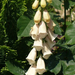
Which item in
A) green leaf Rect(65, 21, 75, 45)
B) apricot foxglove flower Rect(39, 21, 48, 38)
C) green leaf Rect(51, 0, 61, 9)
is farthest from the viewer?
green leaf Rect(51, 0, 61, 9)

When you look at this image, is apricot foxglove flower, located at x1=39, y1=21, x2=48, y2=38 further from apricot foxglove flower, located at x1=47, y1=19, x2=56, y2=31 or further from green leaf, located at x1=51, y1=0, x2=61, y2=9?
green leaf, located at x1=51, y1=0, x2=61, y2=9

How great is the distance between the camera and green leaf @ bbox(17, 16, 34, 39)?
1581 mm

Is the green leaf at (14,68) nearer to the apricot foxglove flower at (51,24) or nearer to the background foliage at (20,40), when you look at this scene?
the background foliage at (20,40)

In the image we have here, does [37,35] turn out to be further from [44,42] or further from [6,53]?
[6,53]

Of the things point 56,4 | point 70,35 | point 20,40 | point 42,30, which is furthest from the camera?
point 20,40

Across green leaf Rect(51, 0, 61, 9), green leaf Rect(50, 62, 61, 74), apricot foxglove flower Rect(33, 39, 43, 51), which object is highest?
green leaf Rect(51, 0, 61, 9)

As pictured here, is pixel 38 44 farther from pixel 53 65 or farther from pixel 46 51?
pixel 53 65

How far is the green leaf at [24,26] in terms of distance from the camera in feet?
5.19

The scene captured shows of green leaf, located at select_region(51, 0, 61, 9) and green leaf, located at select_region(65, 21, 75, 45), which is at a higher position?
green leaf, located at select_region(51, 0, 61, 9)

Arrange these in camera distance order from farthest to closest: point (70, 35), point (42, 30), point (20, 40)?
point (20, 40)
point (70, 35)
point (42, 30)

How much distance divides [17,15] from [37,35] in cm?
61

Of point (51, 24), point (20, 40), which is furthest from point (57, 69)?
point (20, 40)

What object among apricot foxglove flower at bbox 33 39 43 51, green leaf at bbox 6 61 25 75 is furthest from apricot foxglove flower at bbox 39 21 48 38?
green leaf at bbox 6 61 25 75

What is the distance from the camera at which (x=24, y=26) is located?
1616 mm
